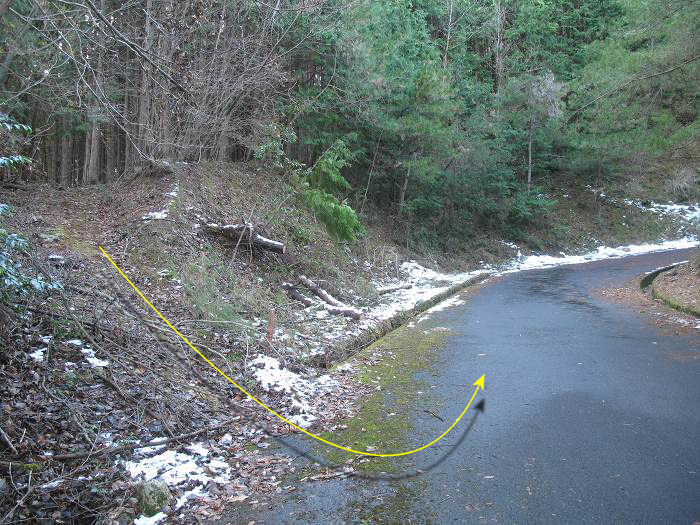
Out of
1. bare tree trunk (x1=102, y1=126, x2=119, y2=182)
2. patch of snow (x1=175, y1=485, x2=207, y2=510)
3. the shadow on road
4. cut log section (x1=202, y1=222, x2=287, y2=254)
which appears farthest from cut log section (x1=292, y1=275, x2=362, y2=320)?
bare tree trunk (x1=102, y1=126, x2=119, y2=182)

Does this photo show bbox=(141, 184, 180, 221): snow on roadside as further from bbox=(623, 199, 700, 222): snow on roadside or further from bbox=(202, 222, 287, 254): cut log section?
bbox=(623, 199, 700, 222): snow on roadside

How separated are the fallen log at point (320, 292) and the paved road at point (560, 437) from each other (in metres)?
2.70

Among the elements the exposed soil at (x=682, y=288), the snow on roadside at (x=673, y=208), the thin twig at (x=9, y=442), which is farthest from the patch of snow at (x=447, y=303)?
the snow on roadside at (x=673, y=208)

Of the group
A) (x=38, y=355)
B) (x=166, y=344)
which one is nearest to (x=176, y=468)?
(x=38, y=355)

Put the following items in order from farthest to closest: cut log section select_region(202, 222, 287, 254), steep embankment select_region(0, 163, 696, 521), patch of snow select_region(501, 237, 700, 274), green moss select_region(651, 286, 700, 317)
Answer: patch of snow select_region(501, 237, 700, 274) → green moss select_region(651, 286, 700, 317) → cut log section select_region(202, 222, 287, 254) → steep embankment select_region(0, 163, 696, 521)

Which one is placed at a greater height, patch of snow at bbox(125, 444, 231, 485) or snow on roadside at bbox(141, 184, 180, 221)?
snow on roadside at bbox(141, 184, 180, 221)

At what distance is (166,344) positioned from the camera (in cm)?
696

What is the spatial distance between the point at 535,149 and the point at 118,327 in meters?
29.9

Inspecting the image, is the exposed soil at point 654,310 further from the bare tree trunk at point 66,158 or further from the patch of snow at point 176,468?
the bare tree trunk at point 66,158

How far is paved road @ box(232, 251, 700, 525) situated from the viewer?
13.9 ft

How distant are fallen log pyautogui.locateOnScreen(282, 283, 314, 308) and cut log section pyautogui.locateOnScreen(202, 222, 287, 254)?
34.6 inches

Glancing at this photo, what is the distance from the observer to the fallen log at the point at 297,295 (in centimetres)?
1108

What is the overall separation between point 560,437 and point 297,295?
662 cm

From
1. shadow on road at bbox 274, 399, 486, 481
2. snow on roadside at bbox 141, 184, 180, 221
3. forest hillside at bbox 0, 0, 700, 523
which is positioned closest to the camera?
shadow on road at bbox 274, 399, 486, 481
